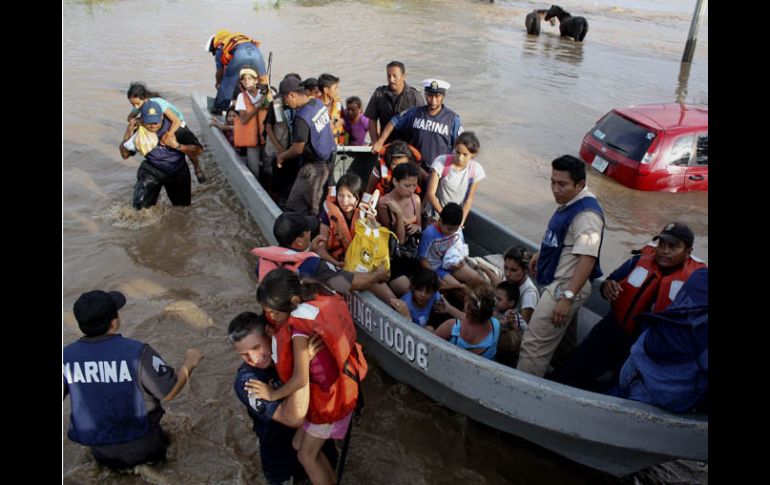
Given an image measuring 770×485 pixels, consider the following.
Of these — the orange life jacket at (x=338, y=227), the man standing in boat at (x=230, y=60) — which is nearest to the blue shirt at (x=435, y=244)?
the orange life jacket at (x=338, y=227)

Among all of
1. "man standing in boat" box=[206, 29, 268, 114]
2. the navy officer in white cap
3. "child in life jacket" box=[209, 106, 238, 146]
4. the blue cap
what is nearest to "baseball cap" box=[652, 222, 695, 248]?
A: the navy officer in white cap

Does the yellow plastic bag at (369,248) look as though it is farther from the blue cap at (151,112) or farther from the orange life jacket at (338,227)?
the blue cap at (151,112)

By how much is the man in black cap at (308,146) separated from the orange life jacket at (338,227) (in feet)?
3.43

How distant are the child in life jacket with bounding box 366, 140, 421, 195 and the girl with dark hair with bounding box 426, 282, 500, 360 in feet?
5.61

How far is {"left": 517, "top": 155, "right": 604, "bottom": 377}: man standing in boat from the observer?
10.6 feet

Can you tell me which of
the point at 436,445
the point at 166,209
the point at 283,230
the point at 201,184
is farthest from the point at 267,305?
the point at 201,184

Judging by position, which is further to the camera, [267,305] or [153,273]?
[153,273]

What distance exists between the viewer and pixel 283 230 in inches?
138

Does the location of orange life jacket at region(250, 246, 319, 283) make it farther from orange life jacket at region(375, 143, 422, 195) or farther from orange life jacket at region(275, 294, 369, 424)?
orange life jacket at region(375, 143, 422, 195)

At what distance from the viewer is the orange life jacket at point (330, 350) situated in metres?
2.64

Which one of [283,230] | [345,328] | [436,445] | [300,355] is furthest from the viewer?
[436,445]

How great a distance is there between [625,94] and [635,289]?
44.4ft
